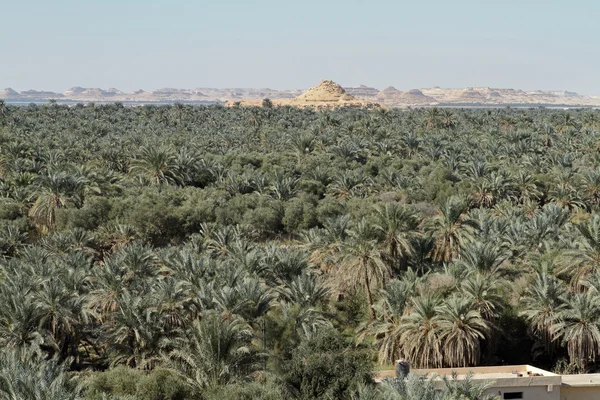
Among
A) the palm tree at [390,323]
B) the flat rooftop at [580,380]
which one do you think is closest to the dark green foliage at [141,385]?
the palm tree at [390,323]

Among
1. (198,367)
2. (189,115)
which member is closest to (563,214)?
(198,367)

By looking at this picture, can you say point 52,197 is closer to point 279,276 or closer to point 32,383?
point 279,276

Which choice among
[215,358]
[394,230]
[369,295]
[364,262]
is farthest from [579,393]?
[215,358]

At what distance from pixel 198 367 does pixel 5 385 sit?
612cm

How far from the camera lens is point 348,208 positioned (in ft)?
175

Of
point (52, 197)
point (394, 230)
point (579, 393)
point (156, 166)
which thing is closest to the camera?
point (579, 393)

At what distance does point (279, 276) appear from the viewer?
34688mm

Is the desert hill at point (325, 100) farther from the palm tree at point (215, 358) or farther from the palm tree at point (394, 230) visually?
the palm tree at point (215, 358)

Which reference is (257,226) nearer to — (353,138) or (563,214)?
(563,214)

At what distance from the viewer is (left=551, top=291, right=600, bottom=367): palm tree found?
29906mm

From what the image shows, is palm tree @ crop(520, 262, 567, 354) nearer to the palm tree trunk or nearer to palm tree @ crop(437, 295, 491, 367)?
palm tree @ crop(437, 295, 491, 367)

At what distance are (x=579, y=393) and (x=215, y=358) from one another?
12.8 meters

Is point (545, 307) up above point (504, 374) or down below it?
above

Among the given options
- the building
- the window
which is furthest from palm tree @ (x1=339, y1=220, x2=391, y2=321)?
the window
